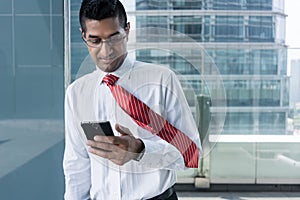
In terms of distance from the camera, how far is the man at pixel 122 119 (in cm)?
73

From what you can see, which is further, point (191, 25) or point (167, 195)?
point (191, 25)

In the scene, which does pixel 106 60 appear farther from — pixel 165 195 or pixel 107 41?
pixel 165 195

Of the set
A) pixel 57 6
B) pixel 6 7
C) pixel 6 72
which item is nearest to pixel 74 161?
pixel 6 72

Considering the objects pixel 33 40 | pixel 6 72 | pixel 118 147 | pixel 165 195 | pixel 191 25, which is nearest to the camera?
pixel 118 147

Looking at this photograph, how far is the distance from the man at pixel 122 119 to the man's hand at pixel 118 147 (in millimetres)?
27

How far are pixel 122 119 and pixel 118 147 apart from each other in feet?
0.35

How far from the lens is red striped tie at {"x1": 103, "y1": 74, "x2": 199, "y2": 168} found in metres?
0.76

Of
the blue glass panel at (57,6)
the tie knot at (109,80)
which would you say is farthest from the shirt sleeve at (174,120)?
the blue glass panel at (57,6)

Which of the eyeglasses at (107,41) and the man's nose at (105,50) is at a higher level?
the eyeglasses at (107,41)

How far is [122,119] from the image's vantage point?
2.55ft

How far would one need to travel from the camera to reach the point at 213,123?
1.31m

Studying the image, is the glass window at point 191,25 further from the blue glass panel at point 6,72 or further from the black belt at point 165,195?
the black belt at point 165,195

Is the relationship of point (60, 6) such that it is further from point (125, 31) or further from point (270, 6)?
point (270, 6)

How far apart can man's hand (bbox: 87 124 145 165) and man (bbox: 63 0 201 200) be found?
27 mm
